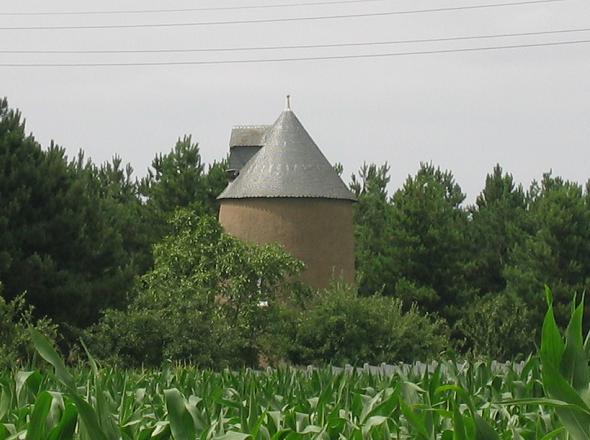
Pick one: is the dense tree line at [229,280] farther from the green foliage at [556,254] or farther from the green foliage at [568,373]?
the green foliage at [568,373]

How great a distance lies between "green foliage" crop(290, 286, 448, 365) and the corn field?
34.2 meters

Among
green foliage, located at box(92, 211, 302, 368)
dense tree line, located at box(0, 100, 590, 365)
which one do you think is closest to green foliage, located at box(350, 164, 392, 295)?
dense tree line, located at box(0, 100, 590, 365)

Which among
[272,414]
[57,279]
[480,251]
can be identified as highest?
[480,251]

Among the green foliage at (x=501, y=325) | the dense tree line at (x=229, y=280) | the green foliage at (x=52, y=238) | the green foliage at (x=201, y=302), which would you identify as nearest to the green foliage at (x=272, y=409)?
the dense tree line at (x=229, y=280)

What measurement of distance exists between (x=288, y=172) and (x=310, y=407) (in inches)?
1875

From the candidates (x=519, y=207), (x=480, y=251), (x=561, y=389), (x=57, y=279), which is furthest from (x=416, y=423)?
(x=519, y=207)

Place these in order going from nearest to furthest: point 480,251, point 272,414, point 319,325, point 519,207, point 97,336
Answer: point 272,414 → point 97,336 → point 319,325 → point 480,251 → point 519,207

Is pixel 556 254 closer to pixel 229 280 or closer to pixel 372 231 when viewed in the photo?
pixel 372 231

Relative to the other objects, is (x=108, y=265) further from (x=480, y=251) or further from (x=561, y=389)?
(x=561, y=389)

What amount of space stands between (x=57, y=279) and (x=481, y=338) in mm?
22426

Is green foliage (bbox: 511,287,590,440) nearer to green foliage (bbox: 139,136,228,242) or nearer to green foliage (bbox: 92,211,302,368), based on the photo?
green foliage (bbox: 92,211,302,368)

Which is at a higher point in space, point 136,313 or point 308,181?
point 308,181

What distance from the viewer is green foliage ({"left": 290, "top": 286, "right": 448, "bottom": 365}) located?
41.8 metres

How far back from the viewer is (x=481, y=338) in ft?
183
